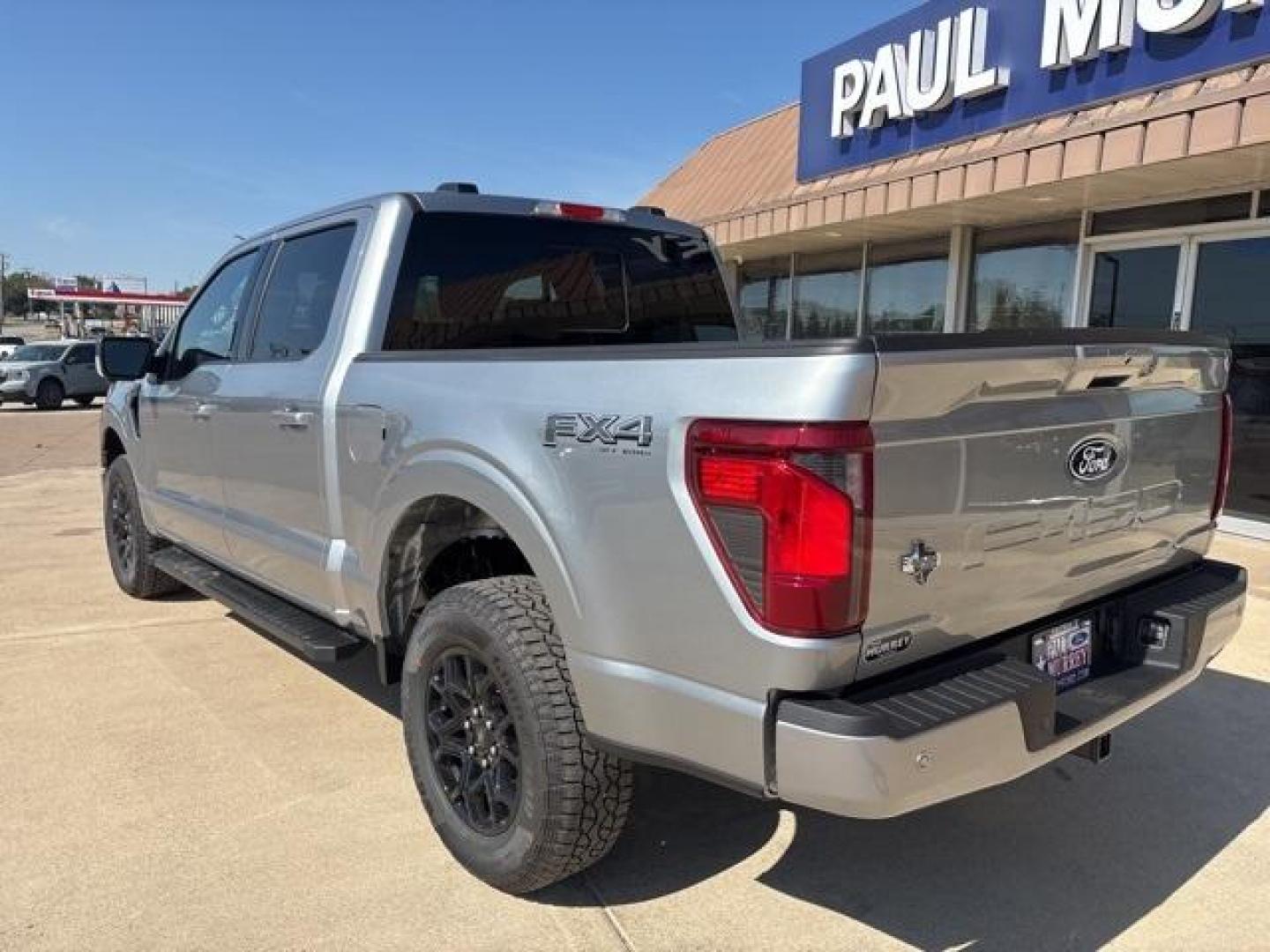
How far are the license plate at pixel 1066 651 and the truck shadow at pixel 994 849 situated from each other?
0.66 meters

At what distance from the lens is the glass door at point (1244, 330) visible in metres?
7.72

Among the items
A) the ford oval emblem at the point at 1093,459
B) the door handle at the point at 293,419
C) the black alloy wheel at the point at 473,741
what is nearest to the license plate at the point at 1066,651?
the ford oval emblem at the point at 1093,459

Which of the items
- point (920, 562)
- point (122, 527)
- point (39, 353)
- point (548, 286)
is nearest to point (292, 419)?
point (548, 286)

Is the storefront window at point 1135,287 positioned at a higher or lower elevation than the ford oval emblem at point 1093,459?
higher

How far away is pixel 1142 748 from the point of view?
3.87 meters

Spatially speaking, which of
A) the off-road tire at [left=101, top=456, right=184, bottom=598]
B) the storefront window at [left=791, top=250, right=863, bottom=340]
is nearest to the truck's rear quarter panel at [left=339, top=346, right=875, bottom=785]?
the off-road tire at [left=101, top=456, right=184, bottom=598]

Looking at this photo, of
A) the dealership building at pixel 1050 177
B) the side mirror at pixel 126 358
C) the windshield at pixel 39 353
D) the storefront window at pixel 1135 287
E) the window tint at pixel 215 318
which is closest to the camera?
the window tint at pixel 215 318

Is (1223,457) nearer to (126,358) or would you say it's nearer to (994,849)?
(994,849)

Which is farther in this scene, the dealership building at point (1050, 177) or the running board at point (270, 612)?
the dealership building at point (1050, 177)

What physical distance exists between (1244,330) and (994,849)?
Answer: 254 inches

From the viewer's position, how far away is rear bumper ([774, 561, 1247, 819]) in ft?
6.56

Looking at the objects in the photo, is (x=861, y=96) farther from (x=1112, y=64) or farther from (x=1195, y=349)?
(x=1195, y=349)

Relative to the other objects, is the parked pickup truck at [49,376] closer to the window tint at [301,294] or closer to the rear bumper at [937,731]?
the window tint at [301,294]

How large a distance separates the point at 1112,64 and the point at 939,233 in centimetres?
315
